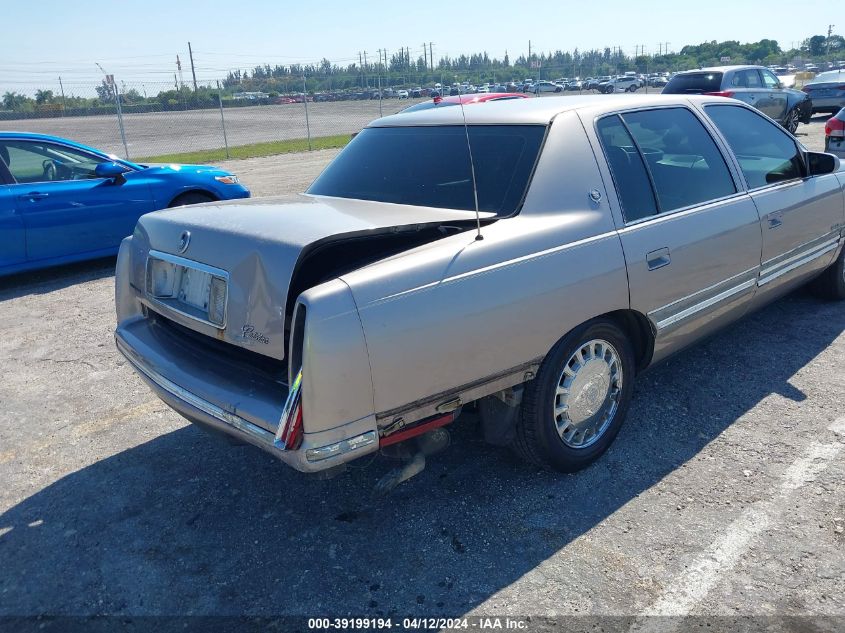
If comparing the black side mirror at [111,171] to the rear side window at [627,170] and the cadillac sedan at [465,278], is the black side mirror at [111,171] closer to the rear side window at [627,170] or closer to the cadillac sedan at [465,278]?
the cadillac sedan at [465,278]

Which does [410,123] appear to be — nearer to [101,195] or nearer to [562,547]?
[562,547]

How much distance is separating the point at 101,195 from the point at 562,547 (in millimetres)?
6357

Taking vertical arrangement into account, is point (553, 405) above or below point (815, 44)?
below

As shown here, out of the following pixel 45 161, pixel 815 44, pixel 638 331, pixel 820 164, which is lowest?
pixel 638 331

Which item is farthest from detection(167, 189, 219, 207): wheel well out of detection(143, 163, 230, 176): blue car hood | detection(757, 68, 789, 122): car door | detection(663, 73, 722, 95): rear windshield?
detection(757, 68, 789, 122): car door

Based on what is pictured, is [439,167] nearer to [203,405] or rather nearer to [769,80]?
[203,405]

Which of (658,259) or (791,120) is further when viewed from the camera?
(791,120)

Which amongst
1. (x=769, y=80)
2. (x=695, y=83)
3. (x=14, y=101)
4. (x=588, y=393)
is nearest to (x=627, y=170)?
(x=588, y=393)

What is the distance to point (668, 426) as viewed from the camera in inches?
152

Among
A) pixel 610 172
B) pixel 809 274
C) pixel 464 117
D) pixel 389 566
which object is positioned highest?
pixel 464 117

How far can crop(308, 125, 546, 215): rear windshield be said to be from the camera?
3348 millimetres

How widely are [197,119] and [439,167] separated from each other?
117 ft

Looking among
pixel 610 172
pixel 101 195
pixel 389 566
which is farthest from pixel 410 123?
pixel 101 195

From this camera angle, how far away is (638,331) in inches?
142
